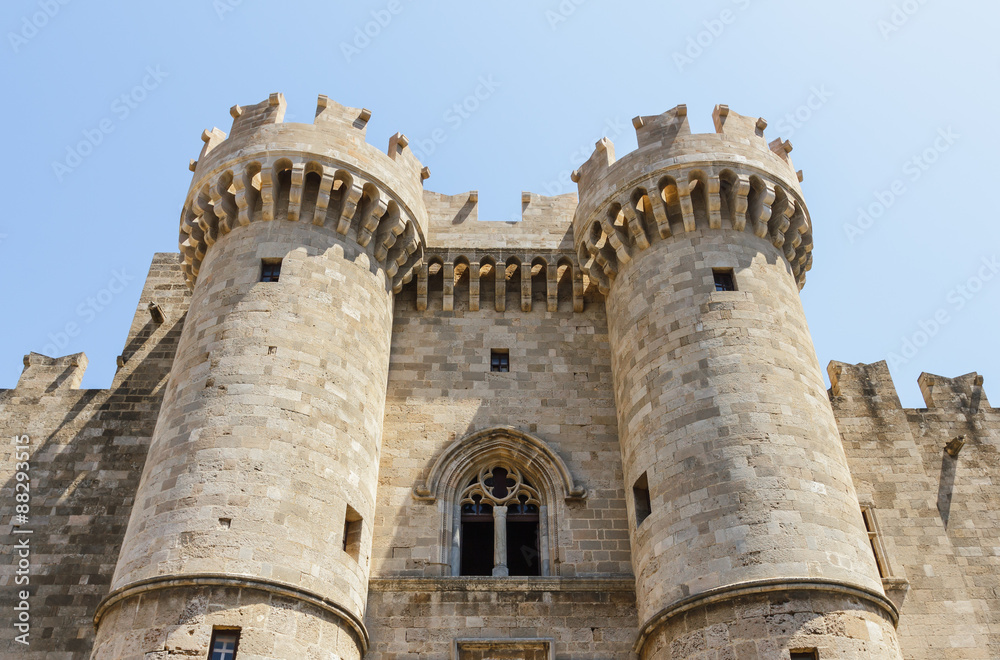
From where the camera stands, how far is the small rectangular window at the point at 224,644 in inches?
400

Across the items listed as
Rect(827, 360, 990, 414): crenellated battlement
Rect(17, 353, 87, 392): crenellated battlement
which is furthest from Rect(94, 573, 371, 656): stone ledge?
Rect(827, 360, 990, 414): crenellated battlement

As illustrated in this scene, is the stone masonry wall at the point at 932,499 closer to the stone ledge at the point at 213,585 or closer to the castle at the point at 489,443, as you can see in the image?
the castle at the point at 489,443

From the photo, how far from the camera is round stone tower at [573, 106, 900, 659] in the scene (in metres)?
10.8

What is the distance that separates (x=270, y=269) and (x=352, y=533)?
4626 millimetres

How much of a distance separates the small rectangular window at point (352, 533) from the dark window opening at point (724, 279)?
6.85 m

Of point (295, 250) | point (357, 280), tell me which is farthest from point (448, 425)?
point (295, 250)

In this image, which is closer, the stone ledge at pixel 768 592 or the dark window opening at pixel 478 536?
the stone ledge at pixel 768 592

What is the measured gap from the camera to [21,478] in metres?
14.5

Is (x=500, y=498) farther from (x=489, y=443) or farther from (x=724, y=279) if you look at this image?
(x=724, y=279)

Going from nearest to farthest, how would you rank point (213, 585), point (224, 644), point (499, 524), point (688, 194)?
point (224, 644) → point (213, 585) → point (499, 524) → point (688, 194)

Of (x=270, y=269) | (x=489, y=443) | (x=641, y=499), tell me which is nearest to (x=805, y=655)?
(x=641, y=499)

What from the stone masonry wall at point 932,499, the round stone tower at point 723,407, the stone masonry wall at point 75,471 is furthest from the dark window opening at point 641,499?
the stone masonry wall at point 75,471

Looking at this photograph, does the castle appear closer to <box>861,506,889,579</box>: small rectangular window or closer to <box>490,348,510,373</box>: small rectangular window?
<box>861,506,889,579</box>: small rectangular window

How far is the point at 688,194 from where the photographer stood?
49.1ft
